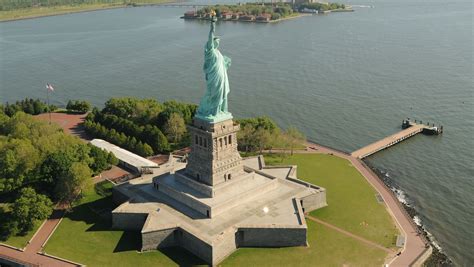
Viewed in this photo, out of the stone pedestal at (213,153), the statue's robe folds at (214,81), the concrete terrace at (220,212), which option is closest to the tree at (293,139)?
the concrete terrace at (220,212)

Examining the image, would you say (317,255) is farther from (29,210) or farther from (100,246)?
(29,210)

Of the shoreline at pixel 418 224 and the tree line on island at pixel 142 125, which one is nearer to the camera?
the shoreline at pixel 418 224

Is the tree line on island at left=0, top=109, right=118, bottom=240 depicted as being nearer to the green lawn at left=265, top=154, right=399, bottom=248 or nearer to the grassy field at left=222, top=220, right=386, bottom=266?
the grassy field at left=222, top=220, right=386, bottom=266

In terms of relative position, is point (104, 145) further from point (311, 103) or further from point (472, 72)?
point (472, 72)

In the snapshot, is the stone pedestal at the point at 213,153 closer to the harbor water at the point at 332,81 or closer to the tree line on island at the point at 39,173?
the tree line on island at the point at 39,173

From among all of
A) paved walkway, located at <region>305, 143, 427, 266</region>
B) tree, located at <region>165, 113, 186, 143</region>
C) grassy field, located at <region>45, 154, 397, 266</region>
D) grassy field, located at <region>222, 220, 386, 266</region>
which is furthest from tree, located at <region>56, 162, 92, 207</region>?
paved walkway, located at <region>305, 143, 427, 266</region>

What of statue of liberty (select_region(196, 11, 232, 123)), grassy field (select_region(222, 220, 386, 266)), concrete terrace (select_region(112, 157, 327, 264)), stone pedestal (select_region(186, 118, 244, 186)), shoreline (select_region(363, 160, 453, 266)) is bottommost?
shoreline (select_region(363, 160, 453, 266))

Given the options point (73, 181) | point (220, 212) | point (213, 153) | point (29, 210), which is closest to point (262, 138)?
point (213, 153)

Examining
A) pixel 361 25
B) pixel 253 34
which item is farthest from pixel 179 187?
pixel 361 25
